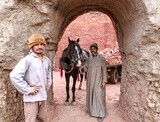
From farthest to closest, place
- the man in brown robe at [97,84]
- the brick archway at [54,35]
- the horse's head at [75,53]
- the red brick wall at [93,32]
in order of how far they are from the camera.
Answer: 1. the red brick wall at [93,32]
2. the horse's head at [75,53]
3. the man in brown robe at [97,84]
4. the brick archway at [54,35]

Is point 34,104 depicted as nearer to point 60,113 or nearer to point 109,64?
point 60,113

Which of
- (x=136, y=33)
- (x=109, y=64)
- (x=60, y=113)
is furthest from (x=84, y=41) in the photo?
(x=136, y=33)

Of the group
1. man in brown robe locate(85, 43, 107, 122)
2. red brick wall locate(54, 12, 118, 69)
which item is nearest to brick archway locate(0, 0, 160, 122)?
man in brown robe locate(85, 43, 107, 122)

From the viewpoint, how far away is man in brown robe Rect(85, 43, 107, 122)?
6664 mm

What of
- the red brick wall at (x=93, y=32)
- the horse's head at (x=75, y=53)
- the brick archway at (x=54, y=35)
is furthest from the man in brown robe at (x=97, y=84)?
the red brick wall at (x=93, y=32)

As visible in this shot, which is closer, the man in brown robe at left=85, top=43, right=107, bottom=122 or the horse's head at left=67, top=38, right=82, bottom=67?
the man in brown robe at left=85, top=43, right=107, bottom=122

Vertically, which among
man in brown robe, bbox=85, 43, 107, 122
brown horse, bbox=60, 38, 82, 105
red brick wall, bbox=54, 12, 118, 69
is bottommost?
man in brown robe, bbox=85, 43, 107, 122

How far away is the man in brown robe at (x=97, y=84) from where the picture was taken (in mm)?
6664

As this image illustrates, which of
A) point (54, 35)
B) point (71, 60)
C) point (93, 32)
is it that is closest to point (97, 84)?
point (71, 60)

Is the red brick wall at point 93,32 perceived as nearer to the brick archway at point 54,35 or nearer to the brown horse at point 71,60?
the brown horse at point 71,60

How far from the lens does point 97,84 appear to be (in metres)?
6.71

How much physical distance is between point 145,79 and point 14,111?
2.43 metres

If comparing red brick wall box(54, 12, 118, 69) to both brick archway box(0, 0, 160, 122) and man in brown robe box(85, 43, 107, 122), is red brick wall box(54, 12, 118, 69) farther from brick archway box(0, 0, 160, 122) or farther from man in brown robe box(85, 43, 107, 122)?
brick archway box(0, 0, 160, 122)

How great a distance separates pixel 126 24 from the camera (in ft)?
20.4
